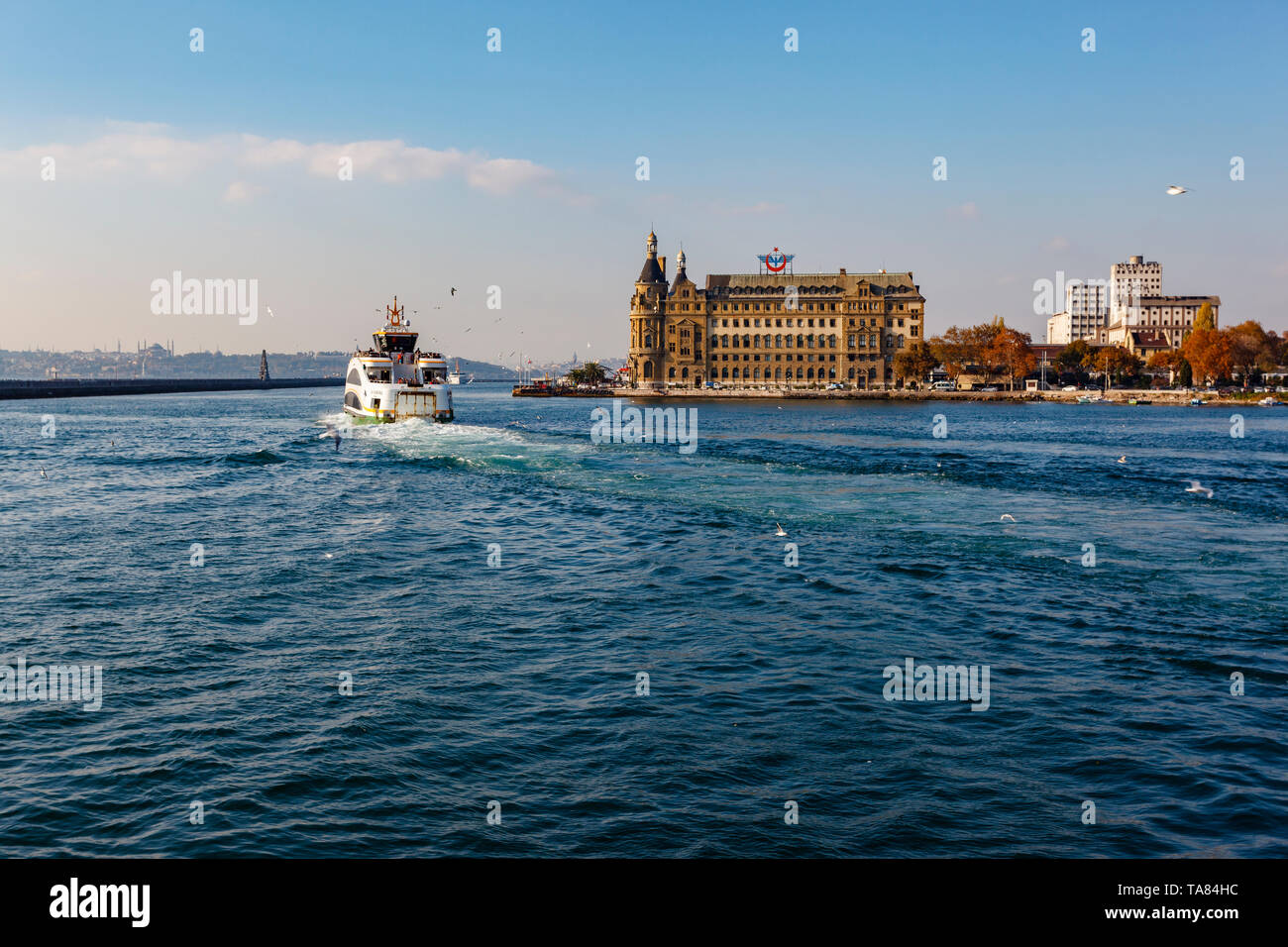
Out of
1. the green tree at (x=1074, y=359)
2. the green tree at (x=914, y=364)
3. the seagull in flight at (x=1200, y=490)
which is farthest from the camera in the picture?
the green tree at (x=1074, y=359)

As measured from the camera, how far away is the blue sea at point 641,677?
28.8 feet

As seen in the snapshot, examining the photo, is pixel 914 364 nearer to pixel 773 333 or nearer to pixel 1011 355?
pixel 1011 355

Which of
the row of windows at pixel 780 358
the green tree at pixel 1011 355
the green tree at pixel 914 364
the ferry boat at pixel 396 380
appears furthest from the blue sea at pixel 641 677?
the row of windows at pixel 780 358

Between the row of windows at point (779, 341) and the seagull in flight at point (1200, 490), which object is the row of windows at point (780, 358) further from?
the seagull in flight at point (1200, 490)

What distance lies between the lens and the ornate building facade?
177625 mm

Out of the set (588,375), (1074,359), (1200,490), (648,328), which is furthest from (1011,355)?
(1200,490)

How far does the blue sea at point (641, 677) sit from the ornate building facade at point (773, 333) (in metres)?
149

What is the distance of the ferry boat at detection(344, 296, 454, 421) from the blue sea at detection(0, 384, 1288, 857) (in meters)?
38.2

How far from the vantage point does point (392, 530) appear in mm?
25688

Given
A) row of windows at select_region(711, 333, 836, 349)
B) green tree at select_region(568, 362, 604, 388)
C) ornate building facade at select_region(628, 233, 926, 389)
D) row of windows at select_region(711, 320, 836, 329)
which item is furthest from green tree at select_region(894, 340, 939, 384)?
green tree at select_region(568, 362, 604, 388)

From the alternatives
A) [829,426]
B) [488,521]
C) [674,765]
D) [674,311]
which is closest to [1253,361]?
[674,311]

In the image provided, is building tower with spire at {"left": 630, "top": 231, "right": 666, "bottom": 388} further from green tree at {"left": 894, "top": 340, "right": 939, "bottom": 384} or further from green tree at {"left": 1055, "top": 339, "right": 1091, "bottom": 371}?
green tree at {"left": 1055, "top": 339, "right": 1091, "bottom": 371}

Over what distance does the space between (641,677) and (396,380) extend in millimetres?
64933
